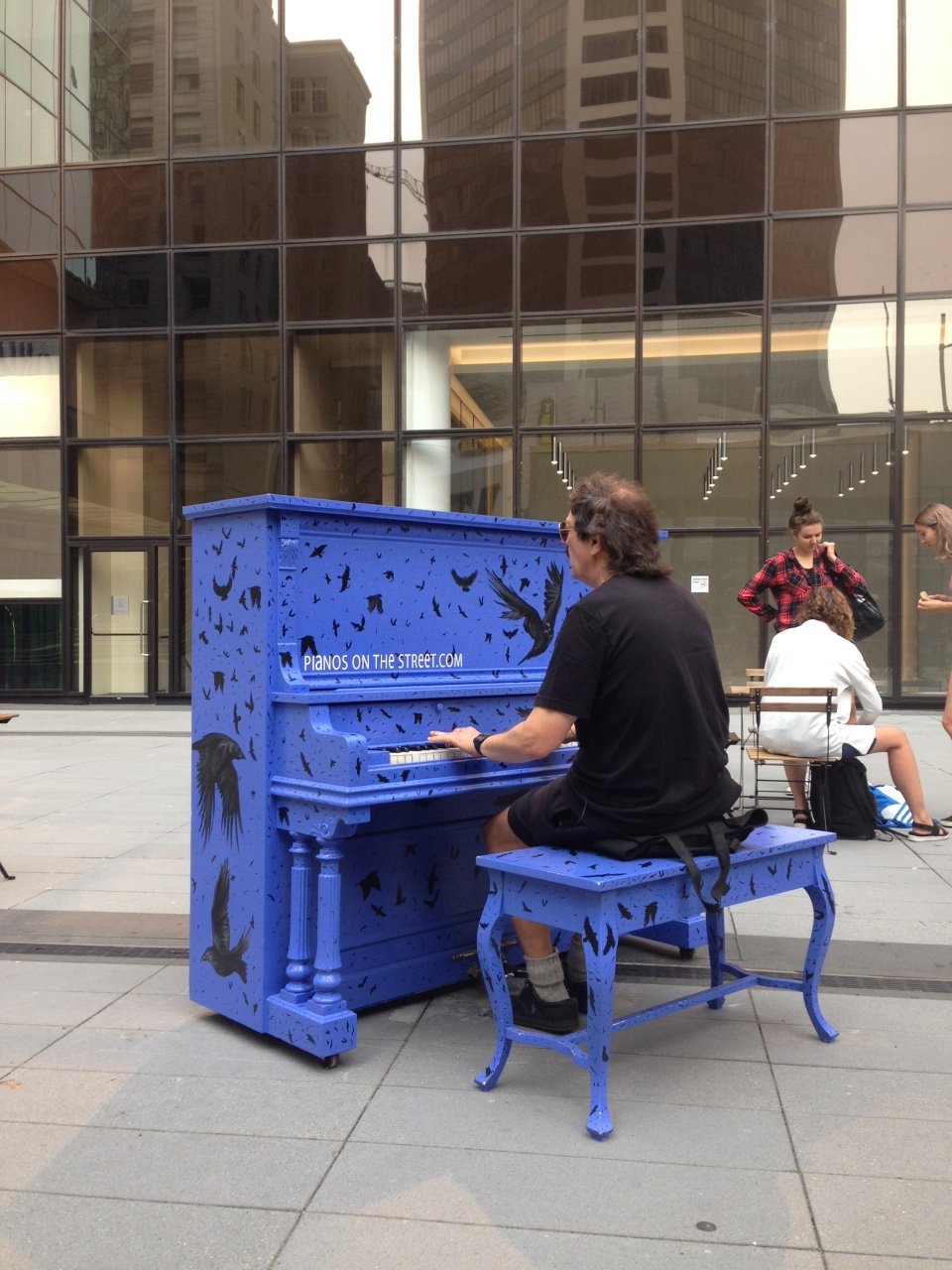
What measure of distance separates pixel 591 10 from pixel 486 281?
3.79 meters

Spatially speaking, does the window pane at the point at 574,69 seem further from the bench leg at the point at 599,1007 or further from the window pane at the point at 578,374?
the bench leg at the point at 599,1007

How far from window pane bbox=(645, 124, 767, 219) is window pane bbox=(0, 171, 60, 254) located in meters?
8.51

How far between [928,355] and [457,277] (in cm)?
628

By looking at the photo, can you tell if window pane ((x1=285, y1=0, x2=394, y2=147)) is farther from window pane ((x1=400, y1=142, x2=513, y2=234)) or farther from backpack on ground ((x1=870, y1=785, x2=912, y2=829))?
backpack on ground ((x1=870, y1=785, x2=912, y2=829))

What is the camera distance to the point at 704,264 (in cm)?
1498

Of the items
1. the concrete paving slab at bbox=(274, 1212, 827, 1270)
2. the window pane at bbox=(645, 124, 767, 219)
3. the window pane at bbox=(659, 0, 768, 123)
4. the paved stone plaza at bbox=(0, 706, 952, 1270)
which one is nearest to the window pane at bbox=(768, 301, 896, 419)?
the window pane at bbox=(645, 124, 767, 219)

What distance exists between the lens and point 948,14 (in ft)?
47.9

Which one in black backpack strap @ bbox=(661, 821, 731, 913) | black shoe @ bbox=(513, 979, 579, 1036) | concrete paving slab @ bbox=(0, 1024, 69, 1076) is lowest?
concrete paving slab @ bbox=(0, 1024, 69, 1076)

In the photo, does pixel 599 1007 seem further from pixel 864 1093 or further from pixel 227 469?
pixel 227 469

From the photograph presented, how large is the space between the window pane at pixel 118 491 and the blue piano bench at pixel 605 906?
14.1 m

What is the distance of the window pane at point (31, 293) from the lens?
54.2ft

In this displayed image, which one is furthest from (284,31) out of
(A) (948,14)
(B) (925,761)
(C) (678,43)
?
(B) (925,761)

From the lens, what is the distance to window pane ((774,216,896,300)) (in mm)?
14586

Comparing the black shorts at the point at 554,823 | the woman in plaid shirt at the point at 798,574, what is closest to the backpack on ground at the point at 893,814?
the woman in plaid shirt at the point at 798,574
